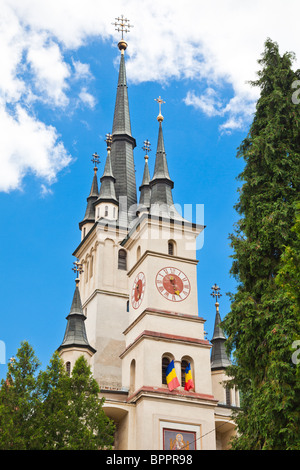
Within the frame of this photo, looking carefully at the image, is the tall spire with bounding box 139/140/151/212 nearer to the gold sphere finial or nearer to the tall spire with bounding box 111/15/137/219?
the tall spire with bounding box 111/15/137/219

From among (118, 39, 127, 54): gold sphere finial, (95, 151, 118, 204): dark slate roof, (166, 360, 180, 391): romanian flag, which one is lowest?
(166, 360, 180, 391): romanian flag


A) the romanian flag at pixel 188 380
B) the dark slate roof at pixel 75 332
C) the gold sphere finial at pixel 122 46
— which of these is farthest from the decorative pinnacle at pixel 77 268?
the gold sphere finial at pixel 122 46

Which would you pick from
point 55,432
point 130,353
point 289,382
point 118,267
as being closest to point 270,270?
point 289,382

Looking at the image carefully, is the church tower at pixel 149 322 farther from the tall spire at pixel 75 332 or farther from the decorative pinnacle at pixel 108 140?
the decorative pinnacle at pixel 108 140

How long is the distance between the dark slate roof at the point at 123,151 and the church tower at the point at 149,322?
1.98 meters

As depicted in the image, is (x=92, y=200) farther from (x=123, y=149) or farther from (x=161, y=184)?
(x=161, y=184)

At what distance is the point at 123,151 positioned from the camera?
61844 mm

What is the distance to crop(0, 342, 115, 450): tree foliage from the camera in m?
25.5

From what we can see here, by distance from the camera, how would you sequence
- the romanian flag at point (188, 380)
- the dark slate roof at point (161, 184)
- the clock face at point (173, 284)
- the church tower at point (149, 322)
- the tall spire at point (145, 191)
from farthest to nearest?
the tall spire at point (145, 191) → the dark slate roof at point (161, 184) → the clock face at point (173, 284) → the romanian flag at point (188, 380) → the church tower at point (149, 322)

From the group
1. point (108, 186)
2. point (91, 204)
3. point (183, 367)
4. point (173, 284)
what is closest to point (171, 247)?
point (173, 284)

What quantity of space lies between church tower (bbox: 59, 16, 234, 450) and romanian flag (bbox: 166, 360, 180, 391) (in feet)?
0.17

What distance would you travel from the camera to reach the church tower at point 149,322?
36594 millimetres

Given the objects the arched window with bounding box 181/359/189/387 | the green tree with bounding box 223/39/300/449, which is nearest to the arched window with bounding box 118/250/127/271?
the arched window with bounding box 181/359/189/387

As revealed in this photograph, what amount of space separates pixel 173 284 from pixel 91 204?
2061cm
